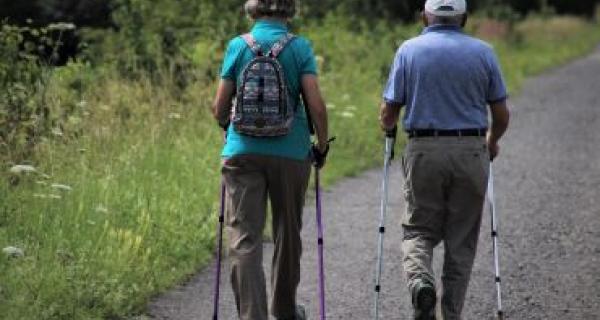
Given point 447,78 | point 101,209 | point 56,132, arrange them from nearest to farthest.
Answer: point 447,78
point 101,209
point 56,132

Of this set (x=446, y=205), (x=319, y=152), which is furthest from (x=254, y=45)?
(x=446, y=205)

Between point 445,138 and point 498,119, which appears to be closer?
point 445,138

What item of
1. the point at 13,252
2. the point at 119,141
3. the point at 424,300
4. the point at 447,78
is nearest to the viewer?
the point at 424,300

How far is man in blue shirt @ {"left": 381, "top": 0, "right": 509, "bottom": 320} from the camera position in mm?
6184

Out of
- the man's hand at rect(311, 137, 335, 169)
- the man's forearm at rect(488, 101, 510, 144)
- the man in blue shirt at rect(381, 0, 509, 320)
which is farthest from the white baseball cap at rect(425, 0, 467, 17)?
the man's hand at rect(311, 137, 335, 169)

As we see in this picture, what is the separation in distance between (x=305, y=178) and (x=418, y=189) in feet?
1.96

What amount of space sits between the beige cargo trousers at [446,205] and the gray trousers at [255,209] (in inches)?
23.2

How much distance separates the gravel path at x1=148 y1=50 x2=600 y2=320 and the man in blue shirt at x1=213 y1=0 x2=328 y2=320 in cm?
114

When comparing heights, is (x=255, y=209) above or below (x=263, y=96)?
below

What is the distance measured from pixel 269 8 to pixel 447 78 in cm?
94

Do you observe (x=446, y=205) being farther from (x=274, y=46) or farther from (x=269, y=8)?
(x=269, y=8)

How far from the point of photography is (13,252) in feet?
22.3

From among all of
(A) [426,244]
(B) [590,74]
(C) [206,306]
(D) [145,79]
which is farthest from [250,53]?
(B) [590,74]

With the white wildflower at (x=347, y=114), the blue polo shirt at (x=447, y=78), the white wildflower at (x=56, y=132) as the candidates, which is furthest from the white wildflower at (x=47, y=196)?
the white wildflower at (x=347, y=114)
